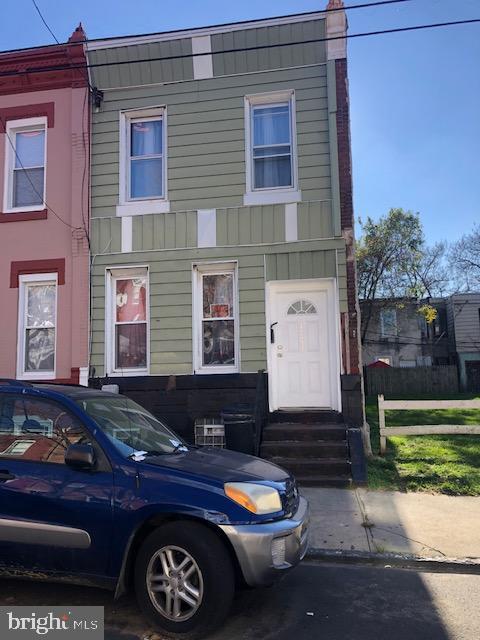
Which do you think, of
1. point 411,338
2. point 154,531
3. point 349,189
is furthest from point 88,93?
point 411,338

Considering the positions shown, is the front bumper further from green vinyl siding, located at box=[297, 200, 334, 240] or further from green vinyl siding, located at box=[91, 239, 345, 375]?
green vinyl siding, located at box=[297, 200, 334, 240]

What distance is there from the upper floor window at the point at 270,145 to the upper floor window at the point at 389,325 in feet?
84.6

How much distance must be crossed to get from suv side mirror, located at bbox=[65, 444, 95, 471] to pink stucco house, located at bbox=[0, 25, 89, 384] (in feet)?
19.7

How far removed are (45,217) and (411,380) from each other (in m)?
22.9

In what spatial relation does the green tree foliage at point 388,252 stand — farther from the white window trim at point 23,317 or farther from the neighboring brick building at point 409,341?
the white window trim at point 23,317

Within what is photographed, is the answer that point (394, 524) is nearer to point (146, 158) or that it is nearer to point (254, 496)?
point (254, 496)

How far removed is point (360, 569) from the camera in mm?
4980

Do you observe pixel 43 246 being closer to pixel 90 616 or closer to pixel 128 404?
pixel 128 404

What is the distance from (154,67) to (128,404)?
7400 mm

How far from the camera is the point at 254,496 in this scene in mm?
3734

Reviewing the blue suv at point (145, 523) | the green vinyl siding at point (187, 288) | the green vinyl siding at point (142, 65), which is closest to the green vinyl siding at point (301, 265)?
the green vinyl siding at point (187, 288)

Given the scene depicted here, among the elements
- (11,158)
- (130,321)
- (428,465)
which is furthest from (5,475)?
(11,158)

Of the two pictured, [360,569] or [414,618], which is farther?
[360,569]

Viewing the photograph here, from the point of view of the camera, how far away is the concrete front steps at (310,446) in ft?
25.3
